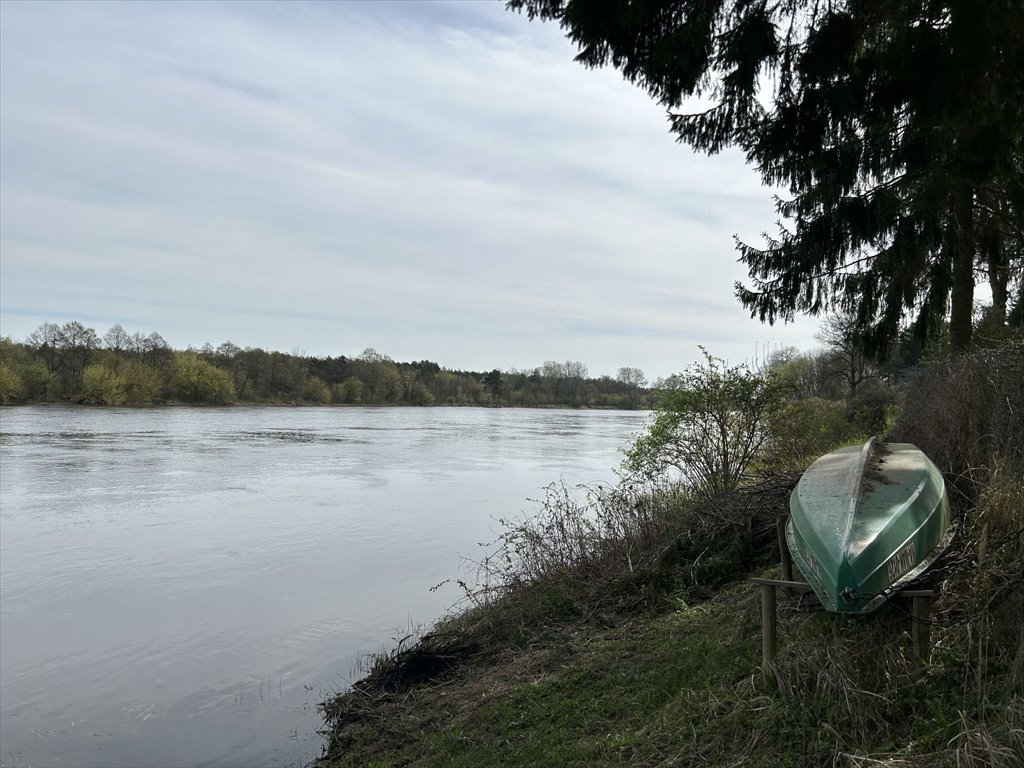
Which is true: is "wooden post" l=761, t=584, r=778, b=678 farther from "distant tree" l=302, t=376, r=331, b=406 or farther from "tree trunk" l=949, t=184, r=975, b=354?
"distant tree" l=302, t=376, r=331, b=406

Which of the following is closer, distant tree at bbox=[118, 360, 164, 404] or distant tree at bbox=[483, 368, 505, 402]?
distant tree at bbox=[118, 360, 164, 404]

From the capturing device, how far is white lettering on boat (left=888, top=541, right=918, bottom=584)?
12.4 feet

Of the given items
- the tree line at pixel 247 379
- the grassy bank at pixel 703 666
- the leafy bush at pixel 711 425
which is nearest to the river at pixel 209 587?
the grassy bank at pixel 703 666

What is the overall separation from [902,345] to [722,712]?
15.0 feet

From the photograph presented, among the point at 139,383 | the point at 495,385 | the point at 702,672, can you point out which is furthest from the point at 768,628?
the point at 495,385

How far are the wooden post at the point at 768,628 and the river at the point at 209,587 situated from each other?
4268 mm

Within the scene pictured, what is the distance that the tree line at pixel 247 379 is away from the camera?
6181 cm

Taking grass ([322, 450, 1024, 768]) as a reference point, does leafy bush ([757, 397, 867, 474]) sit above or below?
above

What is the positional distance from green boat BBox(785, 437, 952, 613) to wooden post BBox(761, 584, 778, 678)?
0.84ft

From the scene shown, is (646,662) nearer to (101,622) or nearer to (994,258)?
(994,258)

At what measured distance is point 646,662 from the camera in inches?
214

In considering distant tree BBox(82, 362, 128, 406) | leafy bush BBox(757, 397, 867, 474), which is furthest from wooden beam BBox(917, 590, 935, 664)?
distant tree BBox(82, 362, 128, 406)

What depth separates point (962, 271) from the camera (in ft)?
24.2

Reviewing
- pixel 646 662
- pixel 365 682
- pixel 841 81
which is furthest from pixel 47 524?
pixel 841 81
